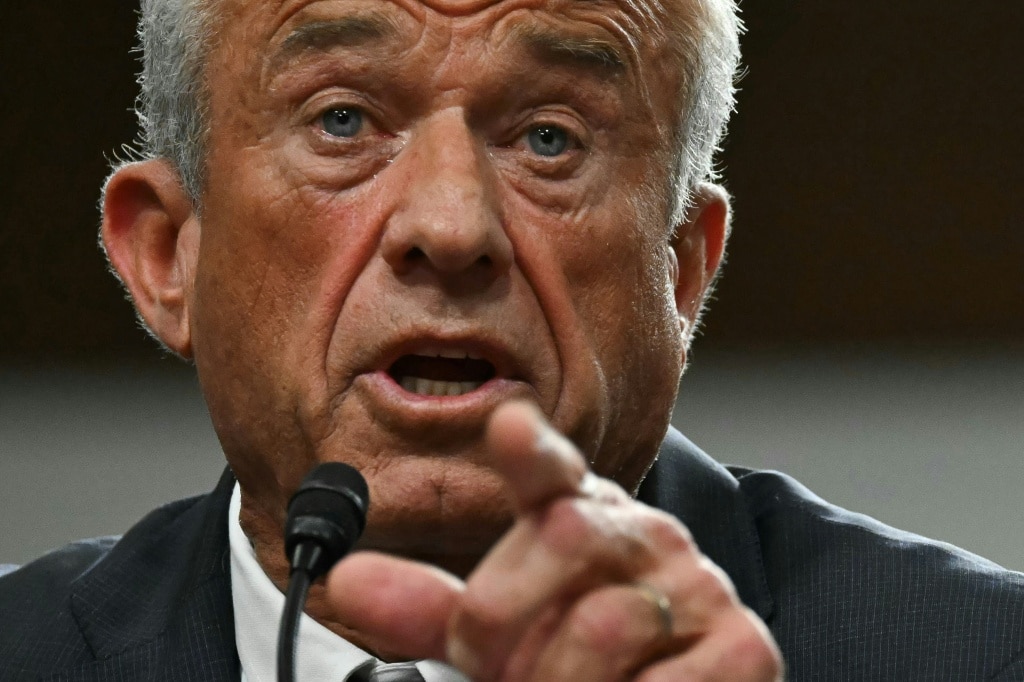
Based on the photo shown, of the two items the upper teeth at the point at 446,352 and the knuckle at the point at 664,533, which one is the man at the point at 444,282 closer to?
the upper teeth at the point at 446,352

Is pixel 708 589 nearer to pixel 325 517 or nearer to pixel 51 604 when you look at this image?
pixel 325 517

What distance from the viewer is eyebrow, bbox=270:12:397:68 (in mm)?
→ 2023

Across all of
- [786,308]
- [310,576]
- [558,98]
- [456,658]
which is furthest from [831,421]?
[456,658]

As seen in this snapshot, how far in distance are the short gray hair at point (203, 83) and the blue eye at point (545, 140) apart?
0.70 ft

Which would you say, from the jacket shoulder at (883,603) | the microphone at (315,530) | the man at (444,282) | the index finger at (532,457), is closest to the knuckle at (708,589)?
the index finger at (532,457)

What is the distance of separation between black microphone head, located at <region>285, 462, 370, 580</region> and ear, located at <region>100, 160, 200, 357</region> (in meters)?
0.79

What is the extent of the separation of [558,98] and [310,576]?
0.86 meters

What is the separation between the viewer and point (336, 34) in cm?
205

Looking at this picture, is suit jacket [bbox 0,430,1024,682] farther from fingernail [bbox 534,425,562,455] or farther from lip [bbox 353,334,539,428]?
fingernail [bbox 534,425,562,455]

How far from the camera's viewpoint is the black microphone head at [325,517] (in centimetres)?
153

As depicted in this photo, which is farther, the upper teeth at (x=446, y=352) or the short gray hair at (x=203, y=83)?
the short gray hair at (x=203, y=83)

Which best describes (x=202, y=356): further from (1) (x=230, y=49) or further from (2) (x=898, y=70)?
(2) (x=898, y=70)

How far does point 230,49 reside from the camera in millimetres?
2152

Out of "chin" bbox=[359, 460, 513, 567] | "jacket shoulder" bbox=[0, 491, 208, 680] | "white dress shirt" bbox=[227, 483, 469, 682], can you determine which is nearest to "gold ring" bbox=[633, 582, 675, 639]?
"chin" bbox=[359, 460, 513, 567]
